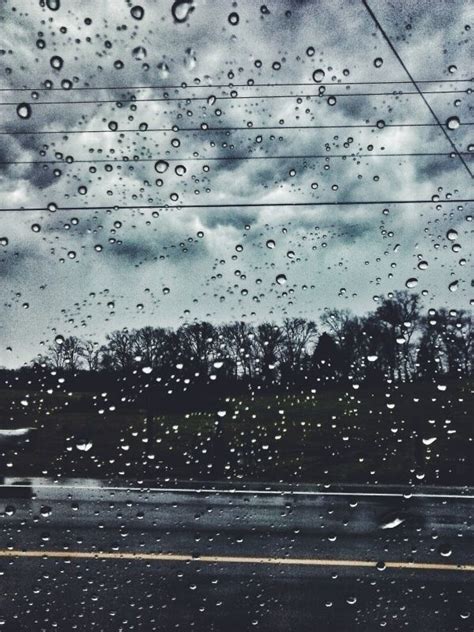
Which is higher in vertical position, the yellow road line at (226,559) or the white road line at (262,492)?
the yellow road line at (226,559)

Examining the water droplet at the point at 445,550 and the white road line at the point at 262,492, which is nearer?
the water droplet at the point at 445,550

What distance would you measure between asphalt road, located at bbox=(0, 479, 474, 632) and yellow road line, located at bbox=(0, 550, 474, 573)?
0.05 feet

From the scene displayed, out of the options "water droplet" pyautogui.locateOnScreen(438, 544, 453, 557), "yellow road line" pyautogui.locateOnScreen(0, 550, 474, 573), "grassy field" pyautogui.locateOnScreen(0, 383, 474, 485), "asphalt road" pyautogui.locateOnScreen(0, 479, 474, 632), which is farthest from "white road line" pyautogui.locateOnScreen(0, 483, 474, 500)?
"yellow road line" pyautogui.locateOnScreen(0, 550, 474, 573)

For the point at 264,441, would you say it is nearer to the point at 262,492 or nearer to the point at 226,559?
the point at 262,492

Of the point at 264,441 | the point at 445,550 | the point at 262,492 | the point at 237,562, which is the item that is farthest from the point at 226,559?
the point at 264,441

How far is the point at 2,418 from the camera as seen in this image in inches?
225

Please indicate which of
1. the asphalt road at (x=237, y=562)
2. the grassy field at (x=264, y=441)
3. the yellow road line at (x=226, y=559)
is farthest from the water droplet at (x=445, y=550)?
the grassy field at (x=264, y=441)

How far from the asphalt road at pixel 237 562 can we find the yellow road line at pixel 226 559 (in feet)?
0.05

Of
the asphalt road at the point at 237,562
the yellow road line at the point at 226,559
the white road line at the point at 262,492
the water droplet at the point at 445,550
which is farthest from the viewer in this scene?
the white road line at the point at 262,492

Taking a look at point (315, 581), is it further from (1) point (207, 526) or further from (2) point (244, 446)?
(2) point (244, 446)

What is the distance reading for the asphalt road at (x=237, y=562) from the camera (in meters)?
2.83

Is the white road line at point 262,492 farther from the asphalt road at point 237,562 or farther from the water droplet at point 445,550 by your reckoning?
the water droplet at point 445,550

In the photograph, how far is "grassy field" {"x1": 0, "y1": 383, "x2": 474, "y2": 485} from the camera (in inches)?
240

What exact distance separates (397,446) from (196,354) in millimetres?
4944
